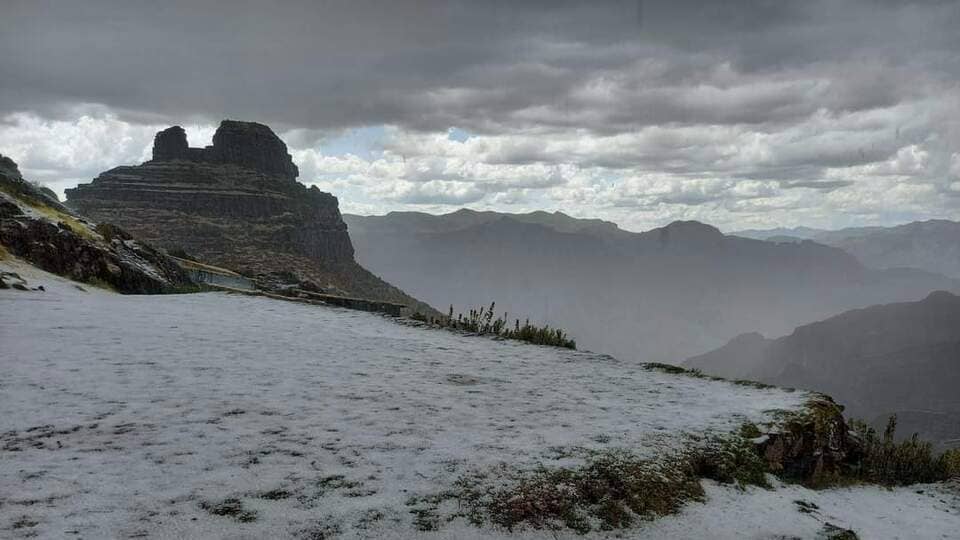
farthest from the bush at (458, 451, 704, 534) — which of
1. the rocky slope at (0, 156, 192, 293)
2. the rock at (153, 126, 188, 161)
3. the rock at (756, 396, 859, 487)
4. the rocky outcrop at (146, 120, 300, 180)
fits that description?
the rock at (153, 126, 188, 161)

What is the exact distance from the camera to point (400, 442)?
5.89 m

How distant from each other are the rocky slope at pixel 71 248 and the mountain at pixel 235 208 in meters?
54.0

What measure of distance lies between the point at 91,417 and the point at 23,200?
64.6 feet

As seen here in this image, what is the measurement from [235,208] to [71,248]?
115m

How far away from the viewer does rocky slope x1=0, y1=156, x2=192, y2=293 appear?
56.5 ft

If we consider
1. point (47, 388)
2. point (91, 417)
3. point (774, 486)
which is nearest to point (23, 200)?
point (47, 388)

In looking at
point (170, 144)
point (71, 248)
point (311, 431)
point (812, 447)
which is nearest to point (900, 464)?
point (812, 447)

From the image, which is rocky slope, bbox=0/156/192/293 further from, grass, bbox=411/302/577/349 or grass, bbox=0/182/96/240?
grass, bbox=411/302/577/349

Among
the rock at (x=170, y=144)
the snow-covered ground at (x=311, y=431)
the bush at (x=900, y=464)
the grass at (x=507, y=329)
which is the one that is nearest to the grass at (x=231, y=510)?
the snow-covered ground at (x=311, y=431)

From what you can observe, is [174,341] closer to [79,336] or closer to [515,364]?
[79,336]

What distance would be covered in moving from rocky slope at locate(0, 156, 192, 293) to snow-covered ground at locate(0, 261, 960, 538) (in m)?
7.38

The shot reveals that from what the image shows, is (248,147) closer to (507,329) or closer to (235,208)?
(235,208)

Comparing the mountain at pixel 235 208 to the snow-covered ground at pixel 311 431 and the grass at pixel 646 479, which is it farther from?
the grass at pixel 646 479

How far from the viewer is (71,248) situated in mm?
18156
